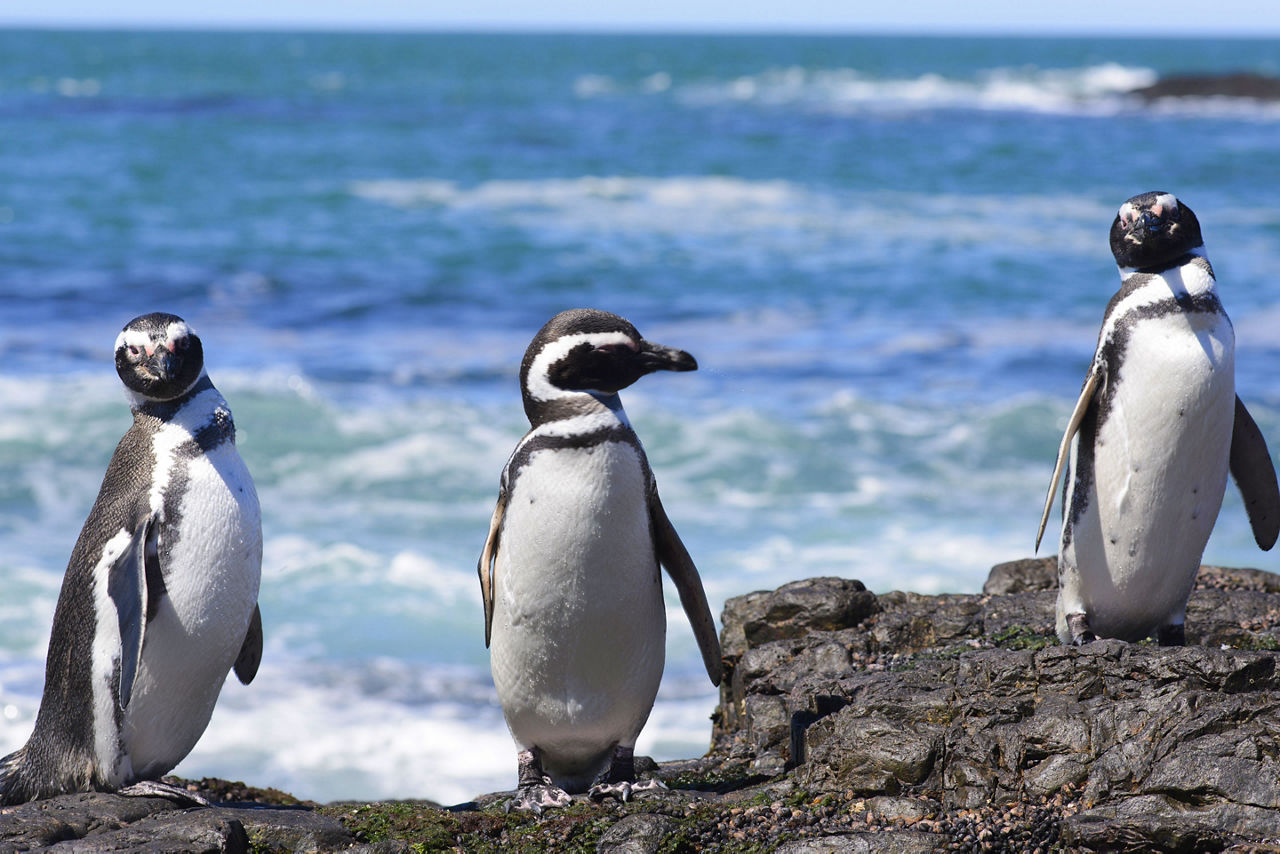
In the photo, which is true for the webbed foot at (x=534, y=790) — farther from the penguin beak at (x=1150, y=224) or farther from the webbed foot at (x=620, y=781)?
the penguin beak at (x=1150, y=224)

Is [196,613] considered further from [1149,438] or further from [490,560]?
[1149,438]

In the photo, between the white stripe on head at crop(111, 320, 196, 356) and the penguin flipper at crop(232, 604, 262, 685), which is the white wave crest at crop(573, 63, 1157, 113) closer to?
the penguin flipper at crop(232, 604, 262, 685)

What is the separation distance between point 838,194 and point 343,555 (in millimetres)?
18633

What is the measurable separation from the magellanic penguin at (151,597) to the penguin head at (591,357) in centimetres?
90

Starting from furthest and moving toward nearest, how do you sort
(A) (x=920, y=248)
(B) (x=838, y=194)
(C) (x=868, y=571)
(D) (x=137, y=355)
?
(B) (x=838, y=194) → (A) (x=920, y=248) → (C) (x=868, y=571) → (D) (x=137, y=355)

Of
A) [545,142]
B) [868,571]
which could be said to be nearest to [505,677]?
[868,571]

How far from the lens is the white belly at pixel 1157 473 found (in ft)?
13.5

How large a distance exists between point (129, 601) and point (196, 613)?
0.17m

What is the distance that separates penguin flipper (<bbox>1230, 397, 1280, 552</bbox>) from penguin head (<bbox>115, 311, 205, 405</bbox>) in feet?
10.2

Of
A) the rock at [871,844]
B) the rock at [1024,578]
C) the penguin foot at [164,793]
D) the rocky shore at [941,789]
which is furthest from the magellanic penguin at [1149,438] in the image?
the penguin foot at [164,793]

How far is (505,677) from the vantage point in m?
3.88

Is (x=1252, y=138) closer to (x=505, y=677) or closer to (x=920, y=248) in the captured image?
(x=920, y=248)

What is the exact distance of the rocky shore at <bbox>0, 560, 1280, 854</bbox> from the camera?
327 cm

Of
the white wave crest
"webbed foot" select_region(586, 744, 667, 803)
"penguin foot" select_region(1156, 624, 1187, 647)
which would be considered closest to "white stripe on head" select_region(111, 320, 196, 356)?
"webbed foot" select_region(586, 744, 667, 803)
